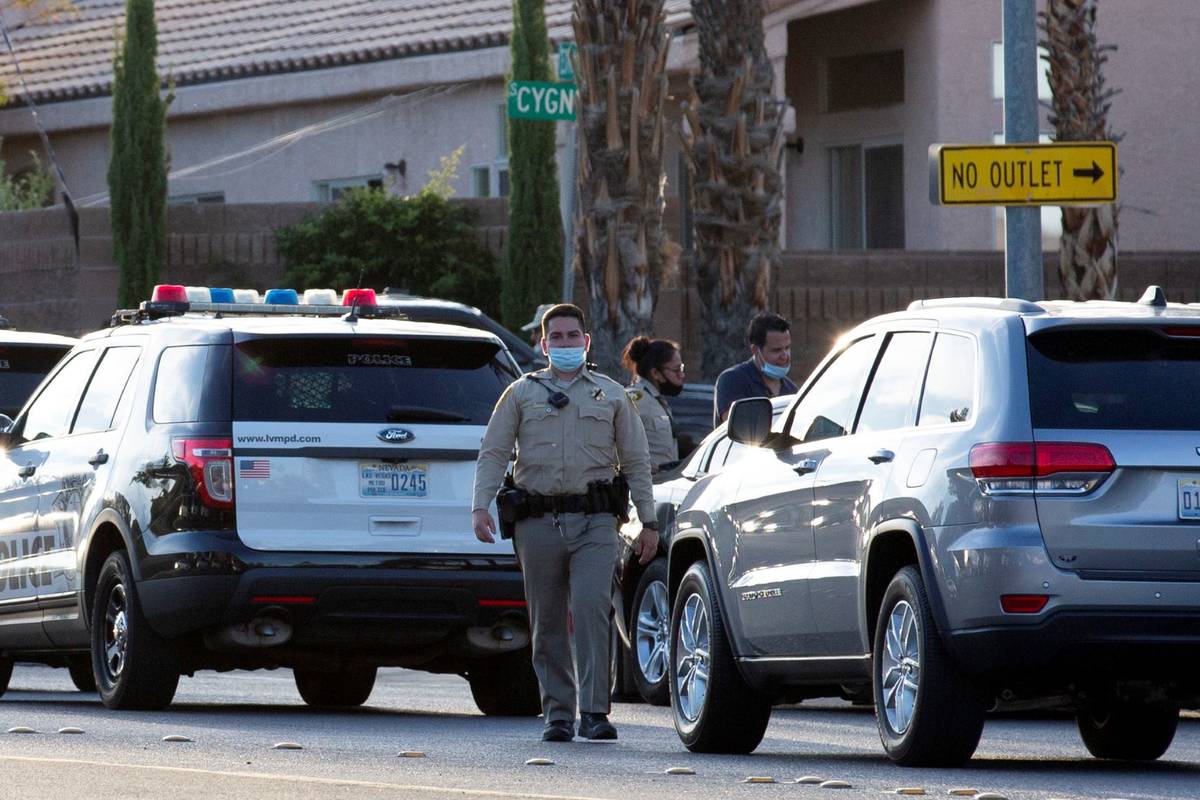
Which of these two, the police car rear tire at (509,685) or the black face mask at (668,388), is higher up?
the black face mask at (668,388)

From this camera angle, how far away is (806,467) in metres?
10.3

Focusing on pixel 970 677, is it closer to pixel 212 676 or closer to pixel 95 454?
pixel 95 454

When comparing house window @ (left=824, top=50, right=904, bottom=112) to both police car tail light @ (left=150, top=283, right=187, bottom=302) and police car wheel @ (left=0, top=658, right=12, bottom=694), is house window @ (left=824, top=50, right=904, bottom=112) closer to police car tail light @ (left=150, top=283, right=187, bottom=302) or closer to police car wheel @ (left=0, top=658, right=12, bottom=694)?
police car wheel @ (left=0, top=658, right=12, bottom=694)

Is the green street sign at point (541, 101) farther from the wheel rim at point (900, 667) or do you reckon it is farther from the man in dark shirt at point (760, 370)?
the wheel rim at point (900, 667)

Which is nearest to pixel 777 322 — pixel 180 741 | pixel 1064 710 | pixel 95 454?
pixel 1064 710

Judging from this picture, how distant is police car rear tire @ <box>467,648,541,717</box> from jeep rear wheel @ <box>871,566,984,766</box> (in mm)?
3424

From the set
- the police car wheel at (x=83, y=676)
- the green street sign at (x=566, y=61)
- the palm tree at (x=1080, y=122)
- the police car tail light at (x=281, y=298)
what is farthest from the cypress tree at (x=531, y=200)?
the police car tail light at (x=281, y=298)

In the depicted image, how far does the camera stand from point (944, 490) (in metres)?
9.12

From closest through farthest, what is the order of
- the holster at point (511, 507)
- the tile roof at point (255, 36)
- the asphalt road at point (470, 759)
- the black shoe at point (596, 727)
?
the asphalt road at point (470, 759), the black shoe at point (596, 727), the holster at point (511, 507), the tile roof at point (255, 36)

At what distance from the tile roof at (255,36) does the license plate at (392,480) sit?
58.6 feet

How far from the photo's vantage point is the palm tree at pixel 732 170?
829 inches

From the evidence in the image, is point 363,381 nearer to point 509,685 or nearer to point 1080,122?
point 509,685

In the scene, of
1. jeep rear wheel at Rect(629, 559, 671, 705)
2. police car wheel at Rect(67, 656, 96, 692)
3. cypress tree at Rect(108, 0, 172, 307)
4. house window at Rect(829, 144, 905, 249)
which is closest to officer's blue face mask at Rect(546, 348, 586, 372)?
jeep rear wheel at Rect(629, 559, 671, 705)

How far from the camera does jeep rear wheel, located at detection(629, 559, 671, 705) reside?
13.3m
